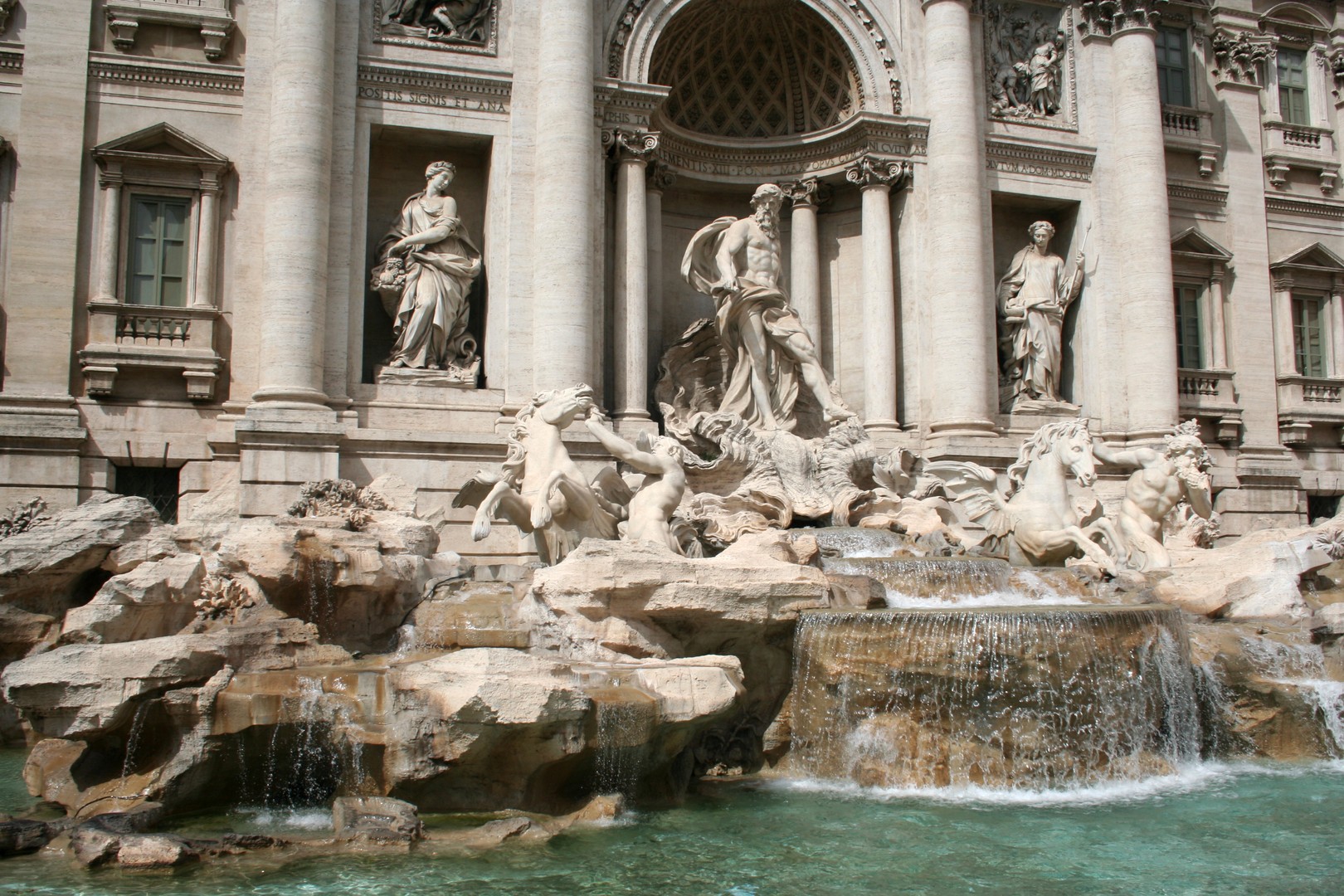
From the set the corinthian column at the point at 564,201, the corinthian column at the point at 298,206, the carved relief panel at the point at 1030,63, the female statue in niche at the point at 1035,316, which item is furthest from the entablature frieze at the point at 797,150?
the corinthian column at the point at 298,206

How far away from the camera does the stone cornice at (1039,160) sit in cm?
1905

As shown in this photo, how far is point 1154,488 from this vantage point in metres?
14.2

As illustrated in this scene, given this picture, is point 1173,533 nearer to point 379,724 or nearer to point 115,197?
point 379,724

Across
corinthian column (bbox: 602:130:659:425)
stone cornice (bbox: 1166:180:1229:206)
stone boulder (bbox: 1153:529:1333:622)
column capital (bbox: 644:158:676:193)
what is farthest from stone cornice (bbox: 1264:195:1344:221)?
corinthian column (bbox: 602:130:659:425)

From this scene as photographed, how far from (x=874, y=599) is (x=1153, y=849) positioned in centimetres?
382

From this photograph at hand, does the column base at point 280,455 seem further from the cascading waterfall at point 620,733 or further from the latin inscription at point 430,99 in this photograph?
the cascading waterfall at point 620,733

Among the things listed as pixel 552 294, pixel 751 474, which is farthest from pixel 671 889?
pixel 552 294

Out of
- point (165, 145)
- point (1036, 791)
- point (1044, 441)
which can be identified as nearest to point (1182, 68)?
point (1044, 441)

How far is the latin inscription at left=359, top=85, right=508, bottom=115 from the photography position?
1620 centimetres

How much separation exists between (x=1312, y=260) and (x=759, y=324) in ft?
38.7

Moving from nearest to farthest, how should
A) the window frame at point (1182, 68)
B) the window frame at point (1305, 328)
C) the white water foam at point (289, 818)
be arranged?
the white water foam at point (289, 818), the window frame at point (1182, 68), the window frame at point (1305, 328)

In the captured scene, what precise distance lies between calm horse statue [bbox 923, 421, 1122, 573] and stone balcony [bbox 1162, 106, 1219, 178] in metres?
9.34

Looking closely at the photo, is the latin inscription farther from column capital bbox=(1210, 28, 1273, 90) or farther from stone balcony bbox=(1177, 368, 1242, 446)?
column capital bbox=(1210, 28, 1273, 90)

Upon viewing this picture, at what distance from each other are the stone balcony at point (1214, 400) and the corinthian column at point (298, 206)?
14.3 m
